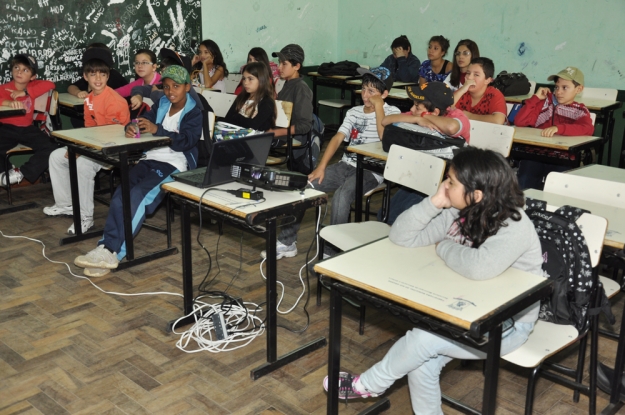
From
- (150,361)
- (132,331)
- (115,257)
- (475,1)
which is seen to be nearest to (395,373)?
(150,361)

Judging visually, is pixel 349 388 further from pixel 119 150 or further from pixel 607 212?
pixel 119 150

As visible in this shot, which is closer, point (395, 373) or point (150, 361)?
point (395, 373)

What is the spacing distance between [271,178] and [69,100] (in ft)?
11.4

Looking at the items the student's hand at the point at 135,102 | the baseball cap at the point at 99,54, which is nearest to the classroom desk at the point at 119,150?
the student's hand at the point at 135,102

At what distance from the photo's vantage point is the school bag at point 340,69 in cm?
764

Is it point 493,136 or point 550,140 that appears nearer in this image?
point 493,136

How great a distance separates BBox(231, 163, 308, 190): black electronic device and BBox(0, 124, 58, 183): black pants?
9.71 feet

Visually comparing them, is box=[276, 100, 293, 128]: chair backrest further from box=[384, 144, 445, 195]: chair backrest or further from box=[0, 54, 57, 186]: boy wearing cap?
box=[0, 54, 57, 186]: boy wearing cap

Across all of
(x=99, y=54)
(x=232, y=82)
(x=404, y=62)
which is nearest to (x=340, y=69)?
(x=404, y=62)

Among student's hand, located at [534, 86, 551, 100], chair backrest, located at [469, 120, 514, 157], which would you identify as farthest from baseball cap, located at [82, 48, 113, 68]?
student's hand, located at [534, 86, 551, 100]

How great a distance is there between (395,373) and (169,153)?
7.67 feet

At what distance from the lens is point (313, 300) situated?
3.51 metres

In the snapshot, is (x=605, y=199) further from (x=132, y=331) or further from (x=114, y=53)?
(x=114, y=53)

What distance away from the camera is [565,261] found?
7.10ft
